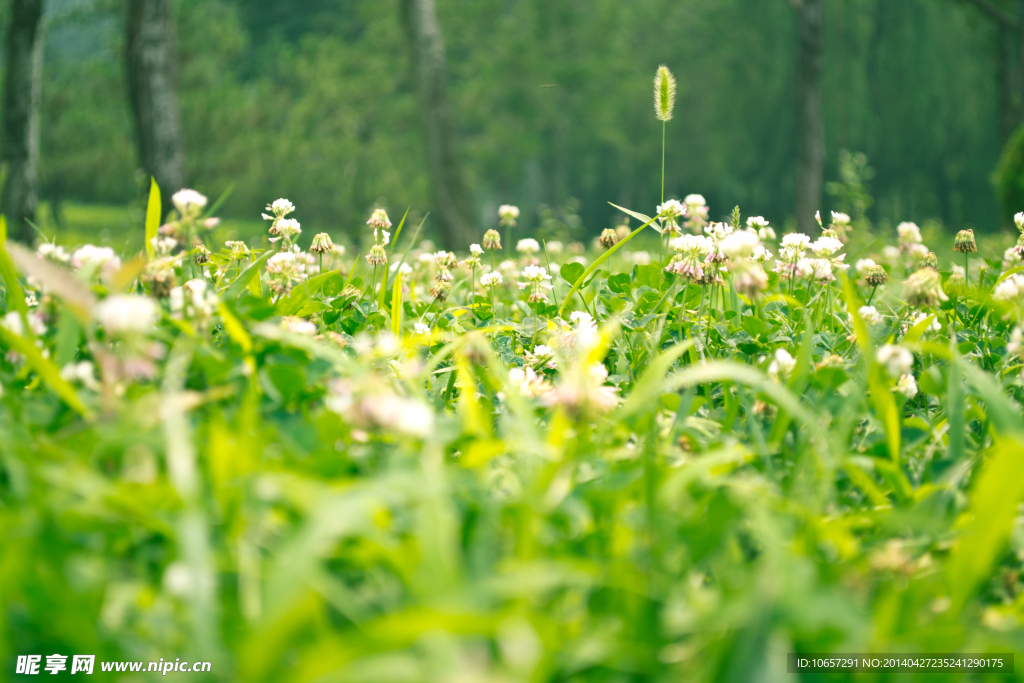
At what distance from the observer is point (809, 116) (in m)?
10.2

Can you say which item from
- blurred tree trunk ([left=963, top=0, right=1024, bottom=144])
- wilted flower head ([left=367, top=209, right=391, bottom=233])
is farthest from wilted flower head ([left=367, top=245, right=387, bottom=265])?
blurred tree trunk ([left=963, top=0, right=1024, bottom=144])

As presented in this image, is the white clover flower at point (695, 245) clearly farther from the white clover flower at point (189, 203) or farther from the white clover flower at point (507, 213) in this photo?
the white clover flower at point (189, 203)

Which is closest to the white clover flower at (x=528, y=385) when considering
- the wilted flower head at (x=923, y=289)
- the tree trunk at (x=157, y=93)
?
the wilted flower head at (x=923, y=289)

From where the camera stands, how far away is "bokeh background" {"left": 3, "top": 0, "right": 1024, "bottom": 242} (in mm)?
16891

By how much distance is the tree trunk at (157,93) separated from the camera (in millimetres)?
6766

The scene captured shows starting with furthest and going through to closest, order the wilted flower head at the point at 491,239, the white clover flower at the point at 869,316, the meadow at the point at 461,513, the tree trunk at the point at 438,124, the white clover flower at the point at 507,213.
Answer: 1. the tree trunk at the point at 438,124
2. the white clover flower at the point at 507,213
3. the wilted flower head at the point at 491,239
4. the white clover flower at the point at 869,316
5. the meadow at the point at 461,513

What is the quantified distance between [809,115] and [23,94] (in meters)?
9.84

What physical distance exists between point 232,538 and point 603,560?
456 mm

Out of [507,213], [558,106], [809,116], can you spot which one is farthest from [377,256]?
[558,106]

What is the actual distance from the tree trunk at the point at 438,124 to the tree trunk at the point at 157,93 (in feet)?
9.33

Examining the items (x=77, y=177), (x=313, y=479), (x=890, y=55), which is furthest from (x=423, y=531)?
(x=890, y=55)

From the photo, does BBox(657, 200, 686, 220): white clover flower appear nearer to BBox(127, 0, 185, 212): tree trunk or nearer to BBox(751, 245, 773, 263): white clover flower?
BBox(751, 245, 773, 263): white clover flower

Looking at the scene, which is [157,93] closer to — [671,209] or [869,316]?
[671,209]

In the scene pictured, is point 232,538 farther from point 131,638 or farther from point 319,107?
point 319,107
